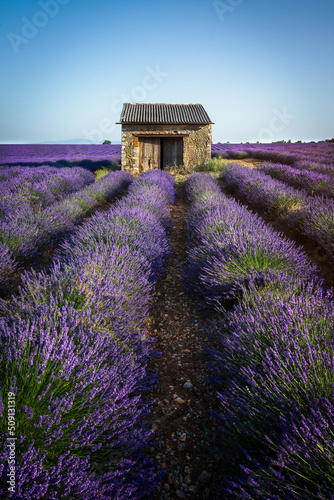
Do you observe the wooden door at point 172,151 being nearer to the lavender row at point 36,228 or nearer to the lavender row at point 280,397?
the lavender row at point 36,228

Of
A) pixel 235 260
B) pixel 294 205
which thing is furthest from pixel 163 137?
pixel 235 260

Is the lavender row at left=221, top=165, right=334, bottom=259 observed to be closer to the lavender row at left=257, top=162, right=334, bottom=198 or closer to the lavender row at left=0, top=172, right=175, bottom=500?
the lavender row at left=257, top=162, right=334, bottom=198

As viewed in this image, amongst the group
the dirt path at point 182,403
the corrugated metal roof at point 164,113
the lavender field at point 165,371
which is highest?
the corrugated metal roof at point 164,113

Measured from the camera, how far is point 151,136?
11430mm

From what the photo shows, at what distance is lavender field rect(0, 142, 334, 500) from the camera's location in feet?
3.30

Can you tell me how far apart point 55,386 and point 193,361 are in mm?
1186

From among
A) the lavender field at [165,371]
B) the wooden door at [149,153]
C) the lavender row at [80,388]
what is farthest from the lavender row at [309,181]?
the wooden door at [149,153]

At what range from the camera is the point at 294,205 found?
16.3ft

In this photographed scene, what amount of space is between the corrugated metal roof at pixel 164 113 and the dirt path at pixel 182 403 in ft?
33.1

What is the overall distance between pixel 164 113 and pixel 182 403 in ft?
41.0

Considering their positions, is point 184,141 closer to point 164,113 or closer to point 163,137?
point 163,137

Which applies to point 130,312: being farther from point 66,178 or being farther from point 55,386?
point 66,178

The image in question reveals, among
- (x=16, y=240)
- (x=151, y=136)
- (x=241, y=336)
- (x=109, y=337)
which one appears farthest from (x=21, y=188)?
(x=151, y=136)

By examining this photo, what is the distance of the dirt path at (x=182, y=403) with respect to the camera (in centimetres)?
136
